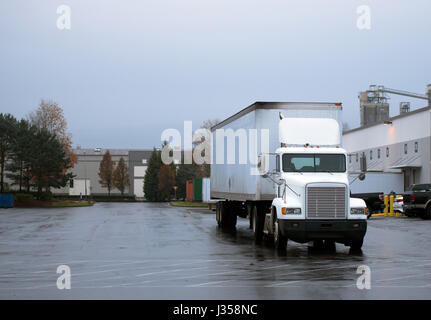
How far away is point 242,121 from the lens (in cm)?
2186

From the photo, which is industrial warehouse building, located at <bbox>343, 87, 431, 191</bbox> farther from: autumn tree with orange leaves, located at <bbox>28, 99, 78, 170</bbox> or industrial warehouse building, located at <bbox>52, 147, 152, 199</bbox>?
industrial warehouse building, located at <bbox>52, 147, 152, 199</bbox>

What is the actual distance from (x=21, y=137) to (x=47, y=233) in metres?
45.4

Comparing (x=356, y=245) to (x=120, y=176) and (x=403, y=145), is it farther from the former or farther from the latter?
(x=120, y=176)

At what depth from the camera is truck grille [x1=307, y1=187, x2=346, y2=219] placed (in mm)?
16453

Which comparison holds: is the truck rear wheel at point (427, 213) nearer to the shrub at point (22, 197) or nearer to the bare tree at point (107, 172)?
the shrub at point (22, 197)

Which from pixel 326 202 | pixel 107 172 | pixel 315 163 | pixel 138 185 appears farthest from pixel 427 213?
pixel 138 185

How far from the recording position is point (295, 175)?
1762cm

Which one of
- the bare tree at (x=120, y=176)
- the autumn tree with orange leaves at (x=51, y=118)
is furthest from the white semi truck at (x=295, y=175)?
the bare tree at (x=120, y=176)

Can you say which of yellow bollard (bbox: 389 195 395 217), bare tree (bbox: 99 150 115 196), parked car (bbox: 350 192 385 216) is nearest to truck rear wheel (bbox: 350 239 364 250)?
parked car (bbox: 350 192 385 216)

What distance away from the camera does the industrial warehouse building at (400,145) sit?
2069 inches

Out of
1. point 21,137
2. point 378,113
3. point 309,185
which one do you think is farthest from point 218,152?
point 378,113

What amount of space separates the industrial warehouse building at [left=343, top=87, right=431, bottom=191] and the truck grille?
3005cm

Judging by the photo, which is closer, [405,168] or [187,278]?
[187,278]
